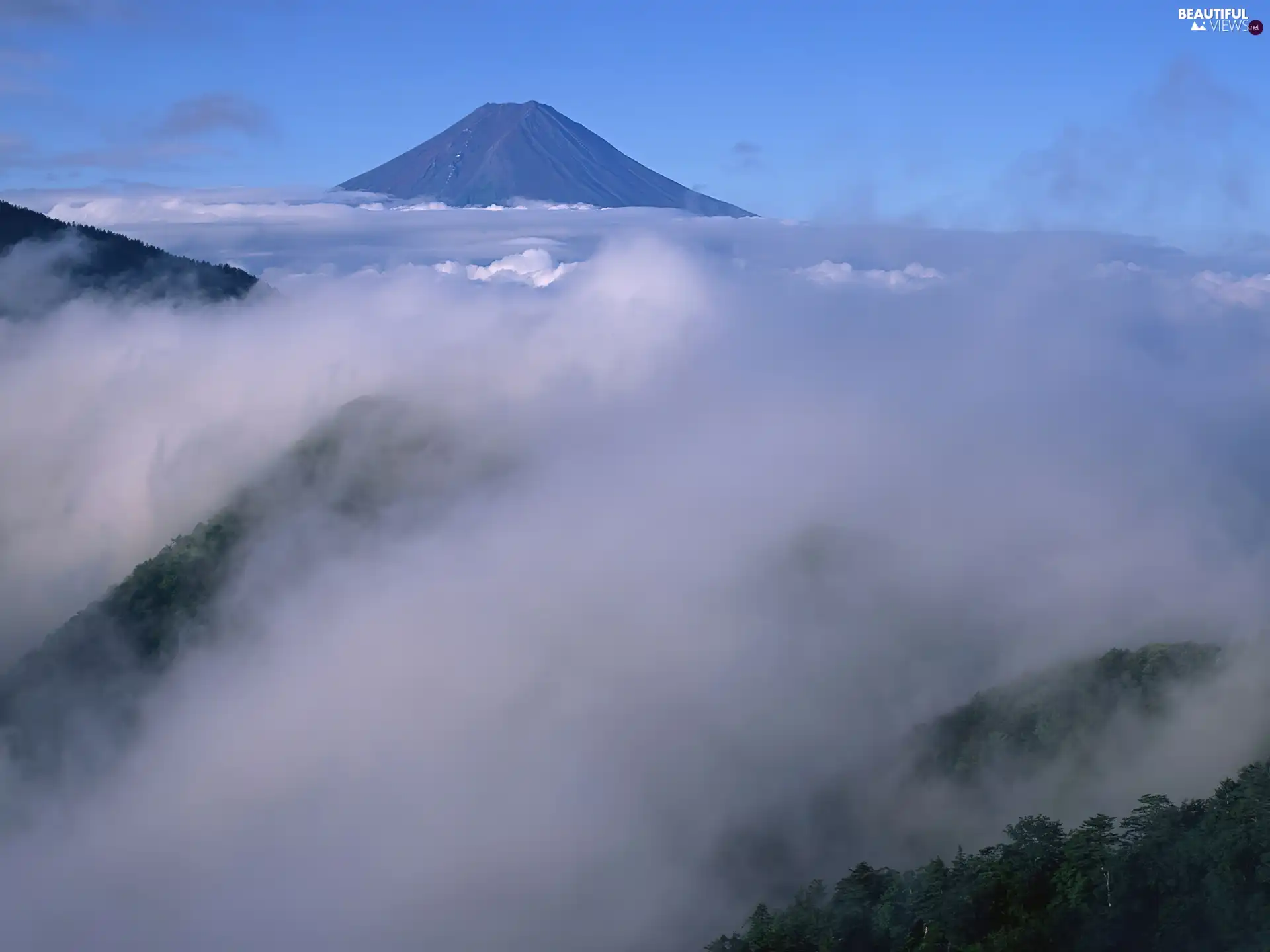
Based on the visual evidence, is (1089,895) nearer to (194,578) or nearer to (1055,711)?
(1055,711)

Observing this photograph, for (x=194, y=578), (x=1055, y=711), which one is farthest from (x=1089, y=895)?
(x=194, y=578)

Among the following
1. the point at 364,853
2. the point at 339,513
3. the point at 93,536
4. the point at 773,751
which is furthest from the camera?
the point at 93,536

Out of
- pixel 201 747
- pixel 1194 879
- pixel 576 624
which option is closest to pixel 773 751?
pixel 1194 879

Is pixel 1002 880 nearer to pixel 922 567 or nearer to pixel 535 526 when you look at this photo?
pixel 922 567

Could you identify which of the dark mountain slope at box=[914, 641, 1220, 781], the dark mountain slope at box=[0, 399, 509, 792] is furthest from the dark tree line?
the dark mountain slope at box=[0, 399, 509, 792]

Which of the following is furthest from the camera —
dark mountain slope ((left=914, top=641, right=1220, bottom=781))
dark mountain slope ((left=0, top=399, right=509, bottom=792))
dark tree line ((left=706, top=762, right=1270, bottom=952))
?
dark mountain slope ((left=0, top=399, right=509, bottom=792))

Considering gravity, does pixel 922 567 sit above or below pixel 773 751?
above

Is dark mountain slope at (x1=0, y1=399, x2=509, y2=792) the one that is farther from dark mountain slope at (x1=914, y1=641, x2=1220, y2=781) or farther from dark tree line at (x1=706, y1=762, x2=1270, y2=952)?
dark tree line at (x1=706, y1=762, x2=1270, y2=952)

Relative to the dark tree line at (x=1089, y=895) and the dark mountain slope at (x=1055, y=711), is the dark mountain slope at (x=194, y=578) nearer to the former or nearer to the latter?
the dark mountain slope at (x=1055, y=711)
